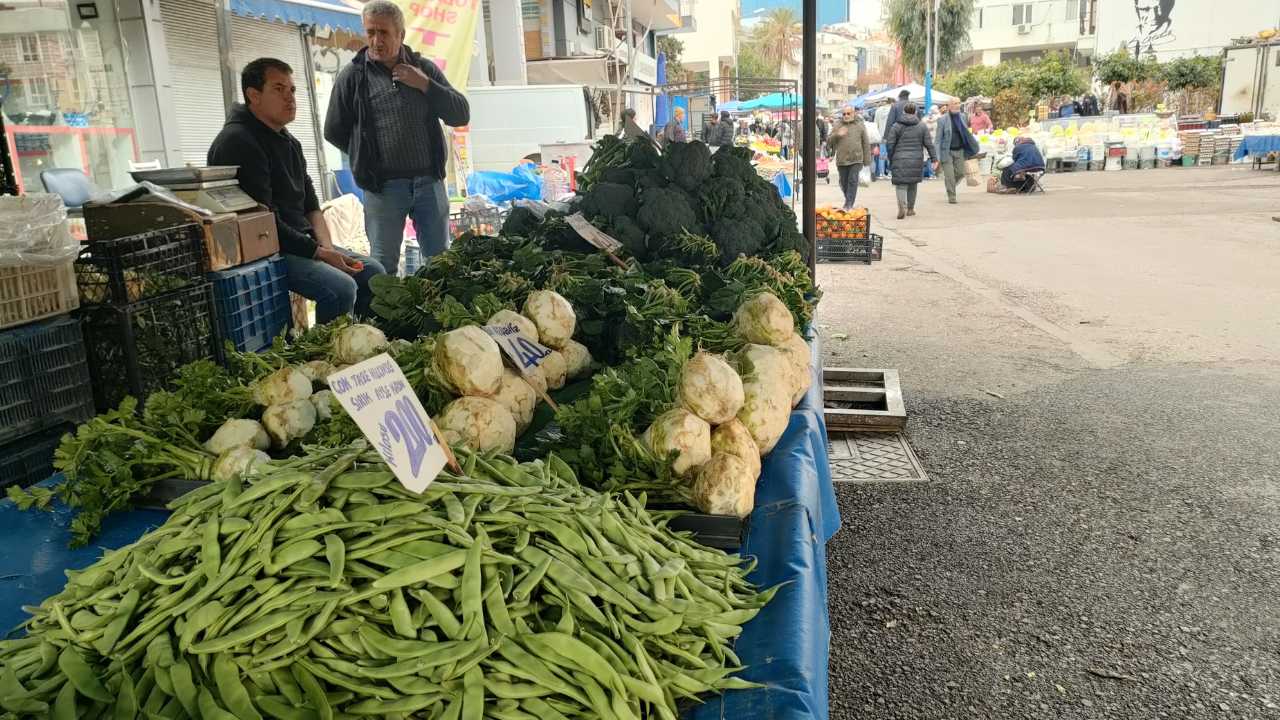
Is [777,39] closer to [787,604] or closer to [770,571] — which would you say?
[770,571]

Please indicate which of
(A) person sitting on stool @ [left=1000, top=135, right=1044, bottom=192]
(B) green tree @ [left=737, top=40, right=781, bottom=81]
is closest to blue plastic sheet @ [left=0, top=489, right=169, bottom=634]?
(A) person sitting on stool @ [left=1000, top=135, right=1044, bottom=192]

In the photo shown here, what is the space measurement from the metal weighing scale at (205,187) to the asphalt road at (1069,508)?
330 centimetres

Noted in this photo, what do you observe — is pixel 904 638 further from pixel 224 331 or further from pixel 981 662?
pixel 224 331

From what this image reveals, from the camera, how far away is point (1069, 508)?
4246mm

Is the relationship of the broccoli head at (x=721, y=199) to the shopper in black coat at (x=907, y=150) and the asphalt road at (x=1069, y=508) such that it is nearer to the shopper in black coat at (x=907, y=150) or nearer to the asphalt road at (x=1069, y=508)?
the asphalt road at (x=1069, y=508)

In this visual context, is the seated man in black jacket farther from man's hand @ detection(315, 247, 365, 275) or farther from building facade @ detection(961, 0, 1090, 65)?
building facade @ detection(961, 0, 1090, 65)

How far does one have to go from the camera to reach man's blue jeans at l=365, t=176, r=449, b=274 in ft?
19.2

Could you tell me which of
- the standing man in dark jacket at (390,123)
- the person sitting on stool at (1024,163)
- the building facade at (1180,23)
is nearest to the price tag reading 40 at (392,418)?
the standing man in dark jacket at (390,123)

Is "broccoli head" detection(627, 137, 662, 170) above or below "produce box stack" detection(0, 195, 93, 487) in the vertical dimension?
above

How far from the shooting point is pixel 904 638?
3225 millimetres

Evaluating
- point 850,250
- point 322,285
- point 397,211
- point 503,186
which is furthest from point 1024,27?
point 322,285

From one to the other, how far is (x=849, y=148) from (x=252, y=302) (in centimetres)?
1336

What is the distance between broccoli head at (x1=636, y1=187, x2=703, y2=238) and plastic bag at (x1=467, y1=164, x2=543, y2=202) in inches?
277

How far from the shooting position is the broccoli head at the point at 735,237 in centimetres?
427
